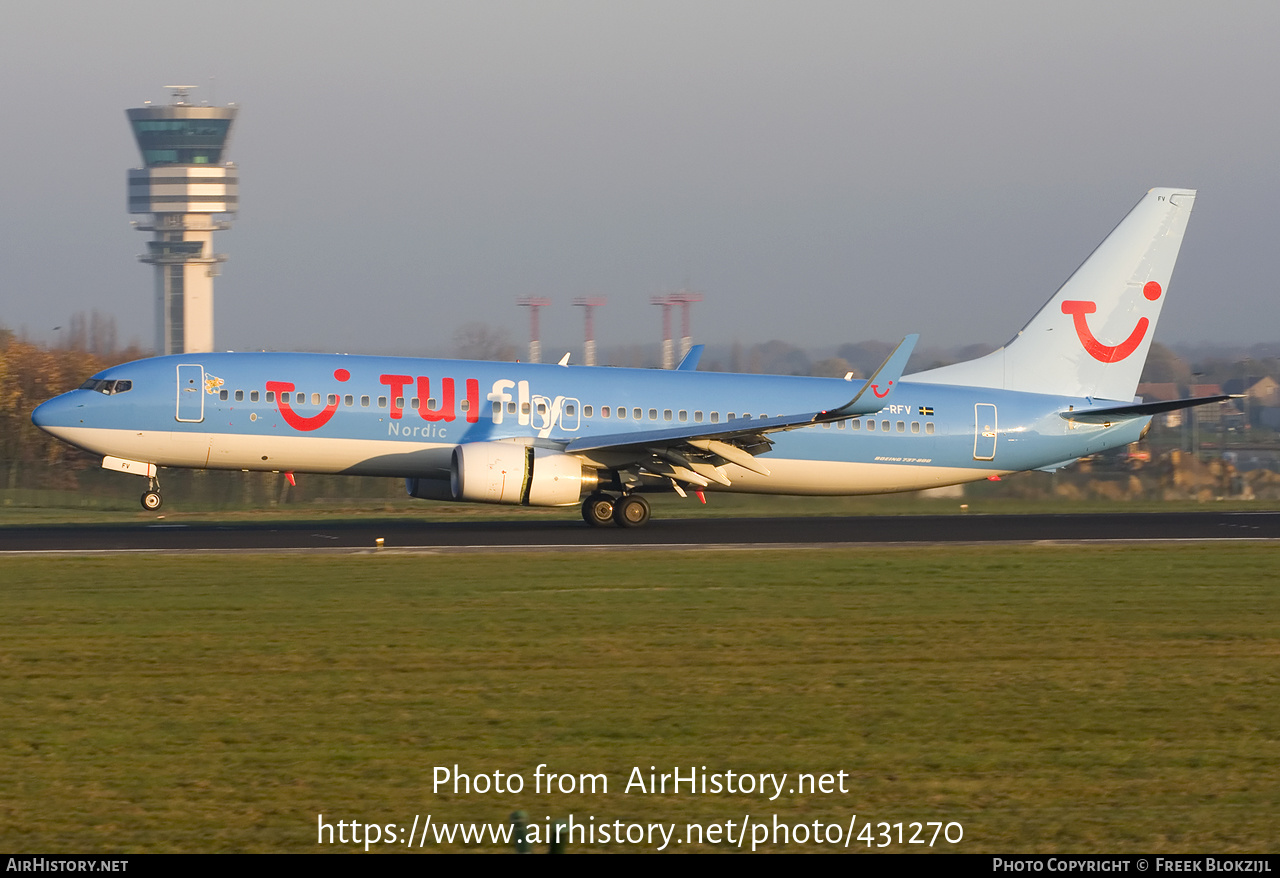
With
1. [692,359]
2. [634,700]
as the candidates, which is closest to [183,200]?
[692,359]

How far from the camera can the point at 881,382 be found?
90.8 ft

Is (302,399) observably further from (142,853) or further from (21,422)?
(21,422)

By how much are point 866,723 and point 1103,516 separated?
23.3 meters

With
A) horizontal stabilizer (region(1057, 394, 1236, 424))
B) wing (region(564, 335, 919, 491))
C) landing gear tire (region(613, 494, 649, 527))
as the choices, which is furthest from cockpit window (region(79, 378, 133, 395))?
horizontal stabilizer (region(1057, 394, 1236, 424))

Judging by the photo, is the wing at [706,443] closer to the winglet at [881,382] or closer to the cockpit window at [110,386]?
the winglet at [881,382]

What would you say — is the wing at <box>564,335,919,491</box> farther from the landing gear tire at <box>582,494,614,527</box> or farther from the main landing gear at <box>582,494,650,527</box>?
the landing gear tire at <box>582,494,614,527</box>

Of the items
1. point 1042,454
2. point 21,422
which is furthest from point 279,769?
point 21,422

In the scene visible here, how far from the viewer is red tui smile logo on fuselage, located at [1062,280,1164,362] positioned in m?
30.6

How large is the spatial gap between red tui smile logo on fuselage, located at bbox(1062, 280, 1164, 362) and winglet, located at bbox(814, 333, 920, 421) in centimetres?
516

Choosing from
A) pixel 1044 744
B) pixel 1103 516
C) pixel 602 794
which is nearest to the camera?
pixel 602 794

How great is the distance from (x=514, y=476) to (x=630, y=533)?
283 centimetres

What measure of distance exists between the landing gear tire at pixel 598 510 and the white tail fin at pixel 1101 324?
304 inches
